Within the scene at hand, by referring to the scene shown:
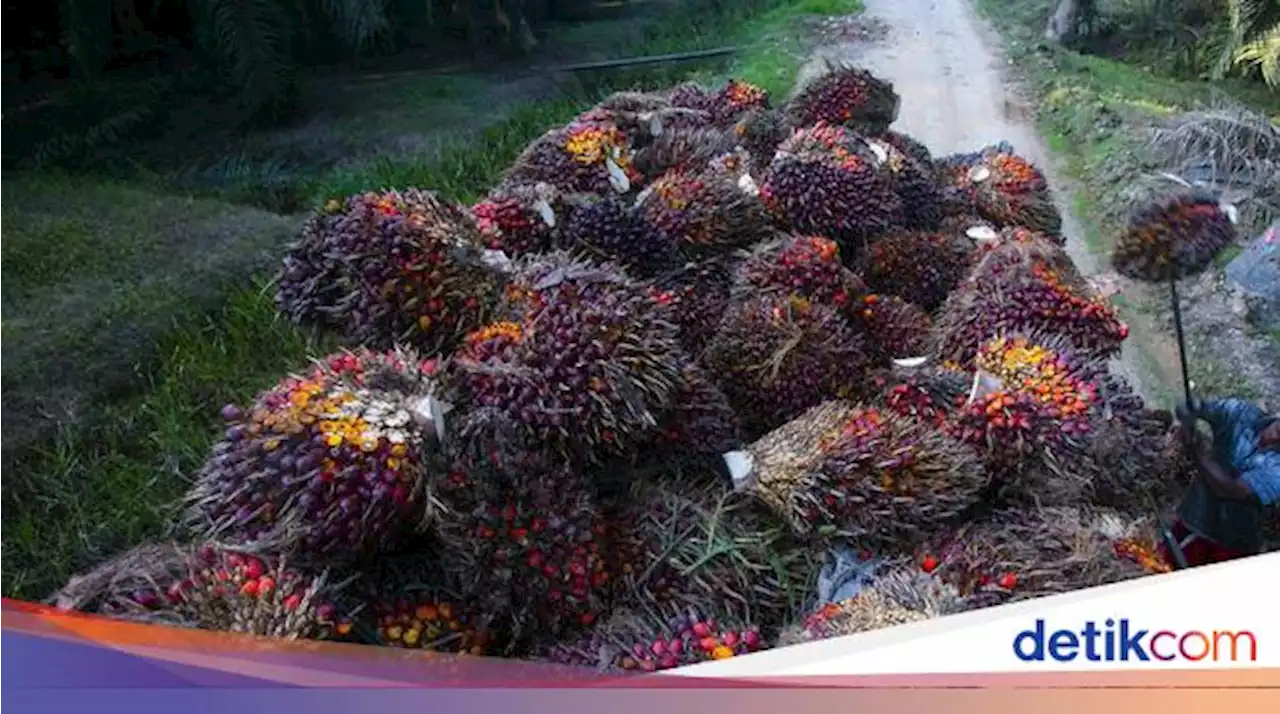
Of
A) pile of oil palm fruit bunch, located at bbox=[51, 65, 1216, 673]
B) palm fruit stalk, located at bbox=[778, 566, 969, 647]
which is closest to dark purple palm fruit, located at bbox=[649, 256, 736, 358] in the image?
pile of oil palm fruit bunch, located at bbox=[51, 65, 1216, 673]

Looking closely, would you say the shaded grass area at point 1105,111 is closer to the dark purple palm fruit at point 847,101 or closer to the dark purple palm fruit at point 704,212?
the dark purple palm fruit at point 847,101

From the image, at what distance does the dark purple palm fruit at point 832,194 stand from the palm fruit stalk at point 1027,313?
27 cm

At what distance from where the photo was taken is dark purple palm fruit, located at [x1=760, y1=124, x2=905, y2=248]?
1911 mm

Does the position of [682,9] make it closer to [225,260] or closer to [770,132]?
[770,132]

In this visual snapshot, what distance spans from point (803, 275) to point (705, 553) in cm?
57

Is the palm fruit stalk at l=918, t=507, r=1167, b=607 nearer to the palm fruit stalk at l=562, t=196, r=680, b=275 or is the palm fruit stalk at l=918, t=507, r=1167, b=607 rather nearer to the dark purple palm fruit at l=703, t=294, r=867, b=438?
the dark purple palm fruit at l=703, t=294, r=867, b=438

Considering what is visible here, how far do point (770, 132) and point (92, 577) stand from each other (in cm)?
159

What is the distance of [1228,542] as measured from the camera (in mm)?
1215

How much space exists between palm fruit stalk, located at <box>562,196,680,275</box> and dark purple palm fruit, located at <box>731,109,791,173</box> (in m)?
0.50

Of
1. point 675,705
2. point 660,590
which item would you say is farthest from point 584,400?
point 675,705

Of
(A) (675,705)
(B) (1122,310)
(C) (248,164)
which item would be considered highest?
(C) (248,164)

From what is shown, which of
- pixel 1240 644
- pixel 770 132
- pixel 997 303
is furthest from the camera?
pixel 770 132

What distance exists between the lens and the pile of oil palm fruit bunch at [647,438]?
1093 mm

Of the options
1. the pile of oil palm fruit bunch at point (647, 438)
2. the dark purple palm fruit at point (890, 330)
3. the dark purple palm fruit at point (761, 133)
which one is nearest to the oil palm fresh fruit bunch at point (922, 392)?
the pile of oil palm fruit bunch at point (647, 438)
